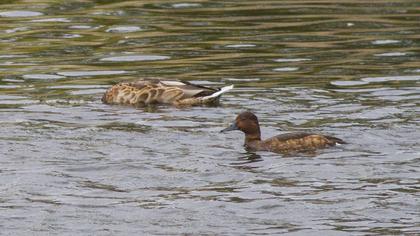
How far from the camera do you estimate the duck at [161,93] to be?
1764cm

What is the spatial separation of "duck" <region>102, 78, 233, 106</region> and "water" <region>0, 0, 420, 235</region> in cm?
21

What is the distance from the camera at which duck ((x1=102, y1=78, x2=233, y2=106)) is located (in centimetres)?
1764

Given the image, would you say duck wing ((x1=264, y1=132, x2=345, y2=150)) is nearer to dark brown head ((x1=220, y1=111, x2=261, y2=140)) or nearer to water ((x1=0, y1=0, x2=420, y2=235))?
water ((x1=0, y1=0, x2=420, y2=235))

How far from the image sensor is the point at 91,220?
456 inches

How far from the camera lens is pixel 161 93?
18203mm

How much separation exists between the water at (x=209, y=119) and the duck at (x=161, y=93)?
0.21 meters

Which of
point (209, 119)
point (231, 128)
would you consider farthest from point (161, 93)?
point (231, 128)

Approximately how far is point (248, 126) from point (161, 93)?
3.43 m

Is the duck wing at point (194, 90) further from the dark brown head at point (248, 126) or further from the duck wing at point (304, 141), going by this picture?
the duck wing at point (304, 141)

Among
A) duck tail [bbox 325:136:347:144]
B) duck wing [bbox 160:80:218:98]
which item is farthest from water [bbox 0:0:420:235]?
duck wing [bbox 160:80:218:98]

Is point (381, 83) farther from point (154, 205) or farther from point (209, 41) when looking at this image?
point (154, 205)

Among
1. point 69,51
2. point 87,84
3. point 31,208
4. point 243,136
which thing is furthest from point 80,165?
point 69,51

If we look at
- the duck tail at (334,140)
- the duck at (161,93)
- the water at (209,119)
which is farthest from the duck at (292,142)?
the duck at (161,93)

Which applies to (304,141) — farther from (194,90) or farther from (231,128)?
(194,90)
